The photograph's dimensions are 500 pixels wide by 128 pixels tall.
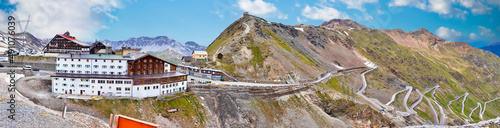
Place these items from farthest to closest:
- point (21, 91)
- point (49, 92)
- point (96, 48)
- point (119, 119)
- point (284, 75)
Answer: point (284, 75) → point (96, 48) → point (49, 92) → point (21, 91) → point (119, 119)

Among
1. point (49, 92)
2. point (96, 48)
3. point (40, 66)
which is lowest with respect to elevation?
point (49, 92)

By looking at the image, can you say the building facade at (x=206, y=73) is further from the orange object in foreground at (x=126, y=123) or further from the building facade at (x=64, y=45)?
the orange object in foreground at (x=126, y=123)

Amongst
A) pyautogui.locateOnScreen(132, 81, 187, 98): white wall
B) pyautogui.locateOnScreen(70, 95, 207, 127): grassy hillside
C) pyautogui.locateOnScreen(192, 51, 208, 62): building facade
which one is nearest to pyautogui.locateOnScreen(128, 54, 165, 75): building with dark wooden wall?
pyautogui.locateOnScreen(132, 81, 187, 98): white wall

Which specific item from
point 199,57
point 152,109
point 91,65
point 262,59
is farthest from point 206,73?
point 91,65

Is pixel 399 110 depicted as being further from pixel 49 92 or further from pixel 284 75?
pixel 49 92

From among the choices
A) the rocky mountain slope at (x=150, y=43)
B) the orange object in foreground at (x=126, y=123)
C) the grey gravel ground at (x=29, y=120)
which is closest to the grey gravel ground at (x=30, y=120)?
the grey gravel ground at (x=29, y=120)

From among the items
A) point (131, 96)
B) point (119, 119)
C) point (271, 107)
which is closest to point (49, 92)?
point (131, 96)
